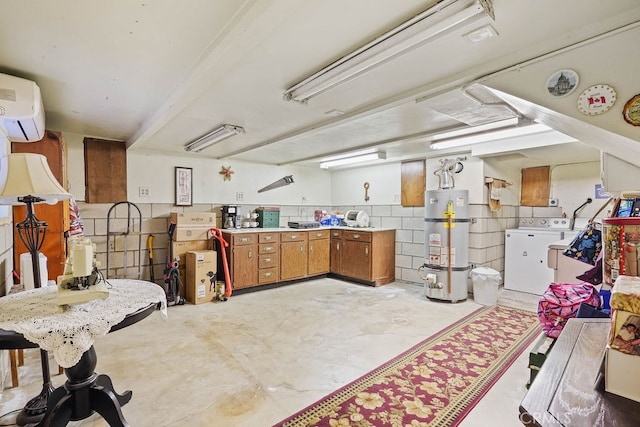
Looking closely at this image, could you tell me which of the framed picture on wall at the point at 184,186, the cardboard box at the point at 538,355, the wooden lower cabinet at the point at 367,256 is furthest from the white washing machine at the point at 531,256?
the framed picture on wall at the point at 184,186

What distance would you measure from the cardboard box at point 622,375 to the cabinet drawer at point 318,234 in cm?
484

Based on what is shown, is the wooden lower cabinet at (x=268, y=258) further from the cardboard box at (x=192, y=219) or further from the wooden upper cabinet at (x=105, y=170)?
the wooden upper cabinet at (x=105, y=170)

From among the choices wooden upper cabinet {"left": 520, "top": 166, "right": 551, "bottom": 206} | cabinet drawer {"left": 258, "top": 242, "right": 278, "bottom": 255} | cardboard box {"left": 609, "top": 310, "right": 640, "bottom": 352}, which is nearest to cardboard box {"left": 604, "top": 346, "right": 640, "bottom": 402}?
cardboard box {"left": 609, "top": 310, "right": 640, "bottom": 352}

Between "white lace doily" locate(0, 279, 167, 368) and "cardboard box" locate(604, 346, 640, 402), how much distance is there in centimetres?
178

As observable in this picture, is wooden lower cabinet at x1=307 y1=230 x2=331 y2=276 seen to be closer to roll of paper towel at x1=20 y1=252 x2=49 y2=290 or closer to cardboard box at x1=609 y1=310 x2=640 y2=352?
roll of paper towel at x1=20 y1=252 x2=49 y2=290

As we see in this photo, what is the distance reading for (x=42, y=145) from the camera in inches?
123

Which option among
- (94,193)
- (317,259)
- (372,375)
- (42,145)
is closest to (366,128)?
(372,375)

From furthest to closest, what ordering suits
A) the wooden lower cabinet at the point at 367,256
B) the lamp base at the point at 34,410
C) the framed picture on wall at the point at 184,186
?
the wooden lower cabinet at the point at 367,256, the framed picture on wall at the point at 184,186, the lamp base at the point at 34,410

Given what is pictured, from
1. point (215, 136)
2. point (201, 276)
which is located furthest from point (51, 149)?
point (201, 276)

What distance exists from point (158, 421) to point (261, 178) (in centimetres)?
439

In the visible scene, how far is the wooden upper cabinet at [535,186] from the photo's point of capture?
495cm

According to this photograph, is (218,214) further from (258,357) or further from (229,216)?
(258,357)

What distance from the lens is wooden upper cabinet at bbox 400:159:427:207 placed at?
5.21m

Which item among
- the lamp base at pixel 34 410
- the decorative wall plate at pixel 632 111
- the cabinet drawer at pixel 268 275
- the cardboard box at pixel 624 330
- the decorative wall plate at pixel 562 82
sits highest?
the decorative wall plate at pixel 562 82
